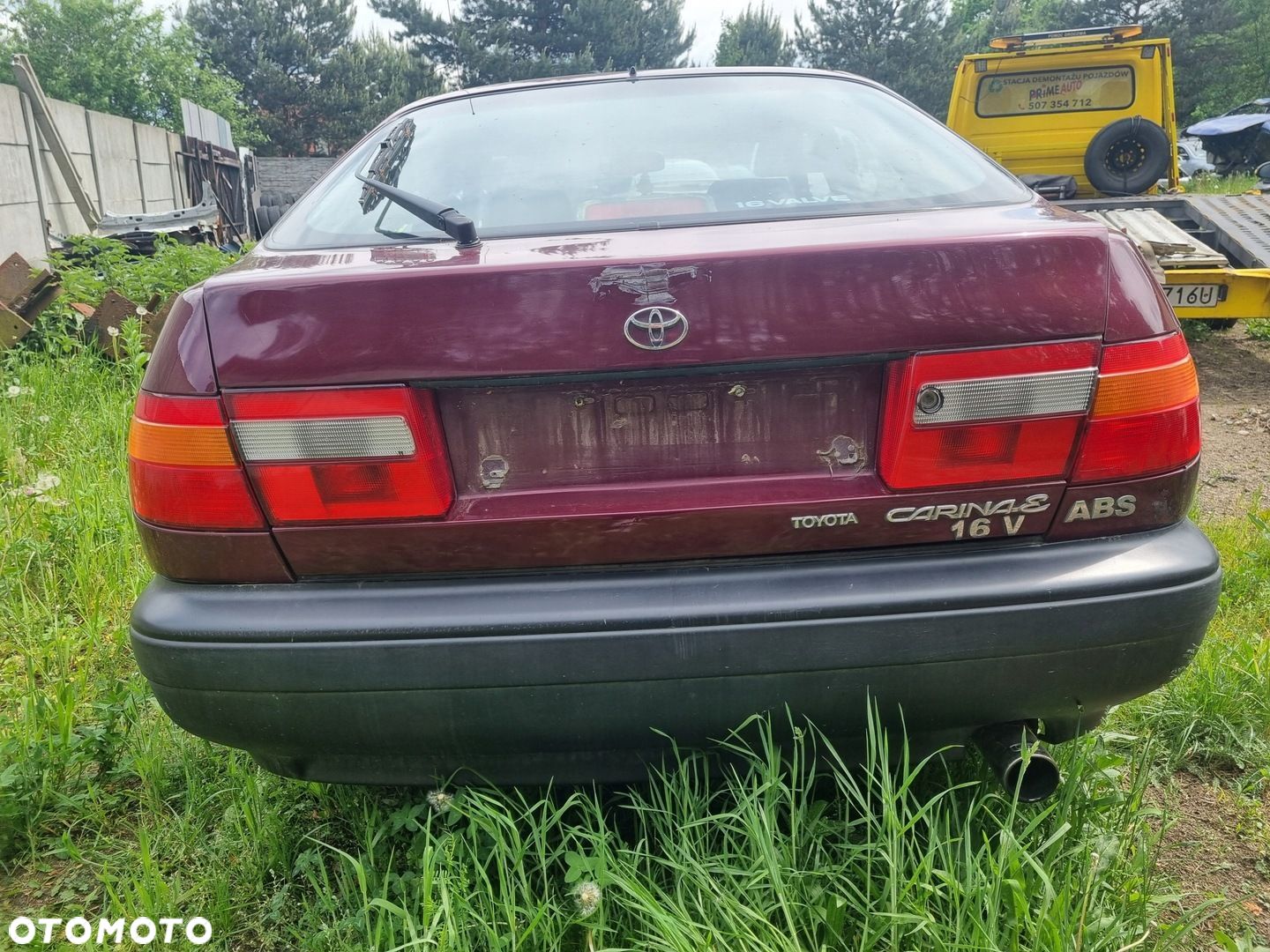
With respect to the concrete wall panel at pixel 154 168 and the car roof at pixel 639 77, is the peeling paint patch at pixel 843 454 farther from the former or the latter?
the concrete wall panel at pixel 154 168

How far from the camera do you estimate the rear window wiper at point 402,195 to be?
1.71 m

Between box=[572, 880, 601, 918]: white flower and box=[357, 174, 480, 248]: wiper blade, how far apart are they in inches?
44.2

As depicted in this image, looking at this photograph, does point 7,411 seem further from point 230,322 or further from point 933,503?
point 933,503

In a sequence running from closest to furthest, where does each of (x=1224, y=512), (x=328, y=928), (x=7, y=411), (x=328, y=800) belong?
(x=328, y=928)
(x=328, y=800)
(x=1224, y=512)
(x=7, y=411)

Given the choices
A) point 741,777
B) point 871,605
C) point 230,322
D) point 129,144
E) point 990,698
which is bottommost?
point 741,777

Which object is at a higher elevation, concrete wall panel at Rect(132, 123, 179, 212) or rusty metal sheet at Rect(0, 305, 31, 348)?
concrete wall panel at Rect(132, 123, 179, 212)

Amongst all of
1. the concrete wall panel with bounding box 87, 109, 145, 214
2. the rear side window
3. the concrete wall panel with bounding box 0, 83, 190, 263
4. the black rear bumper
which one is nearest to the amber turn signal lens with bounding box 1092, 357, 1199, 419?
the black rear bumper

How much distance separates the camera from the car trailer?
212 inches

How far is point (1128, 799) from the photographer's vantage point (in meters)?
1.78

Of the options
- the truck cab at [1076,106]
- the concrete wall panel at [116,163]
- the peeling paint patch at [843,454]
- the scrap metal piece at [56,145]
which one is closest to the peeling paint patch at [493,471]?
the peeling paint patch at [843,454]

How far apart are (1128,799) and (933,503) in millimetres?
766

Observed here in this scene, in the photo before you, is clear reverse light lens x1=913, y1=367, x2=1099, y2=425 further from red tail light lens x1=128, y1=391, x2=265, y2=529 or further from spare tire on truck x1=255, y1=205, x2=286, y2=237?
spare tire on truck x1=255, y1=205, x2=286, y2=237

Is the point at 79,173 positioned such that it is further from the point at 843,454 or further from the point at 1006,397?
the point at 1006,397

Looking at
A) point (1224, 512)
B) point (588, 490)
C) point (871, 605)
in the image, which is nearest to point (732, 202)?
point (588, 490)
